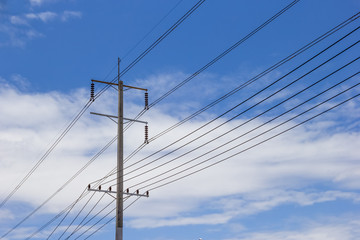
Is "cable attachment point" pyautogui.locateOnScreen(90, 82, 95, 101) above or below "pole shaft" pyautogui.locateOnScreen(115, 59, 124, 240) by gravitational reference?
above

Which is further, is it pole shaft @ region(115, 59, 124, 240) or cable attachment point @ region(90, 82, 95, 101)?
cable attachment point @ region(90, 82, 95, 101)

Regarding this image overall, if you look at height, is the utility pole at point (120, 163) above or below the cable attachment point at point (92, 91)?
below

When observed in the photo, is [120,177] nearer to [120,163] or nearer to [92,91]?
[120,163]

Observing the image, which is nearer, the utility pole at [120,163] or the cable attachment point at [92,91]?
the utility pole at [120,163]

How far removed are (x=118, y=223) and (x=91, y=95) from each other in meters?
8.72

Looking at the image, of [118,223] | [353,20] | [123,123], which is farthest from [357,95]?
[123,123]

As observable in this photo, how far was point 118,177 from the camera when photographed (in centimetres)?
→ 2866

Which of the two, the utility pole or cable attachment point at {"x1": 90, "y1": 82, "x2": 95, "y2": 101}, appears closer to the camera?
the utility pole

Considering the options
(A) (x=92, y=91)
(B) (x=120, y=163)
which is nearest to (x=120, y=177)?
(B) (x=120, y=163)

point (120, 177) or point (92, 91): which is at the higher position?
point (92, 91)

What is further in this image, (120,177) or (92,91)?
(92,91)

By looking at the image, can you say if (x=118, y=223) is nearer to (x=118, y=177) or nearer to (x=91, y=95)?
(x=118, y=177)

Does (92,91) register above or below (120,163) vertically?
above

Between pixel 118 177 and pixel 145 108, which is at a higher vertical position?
pixel 145 108
